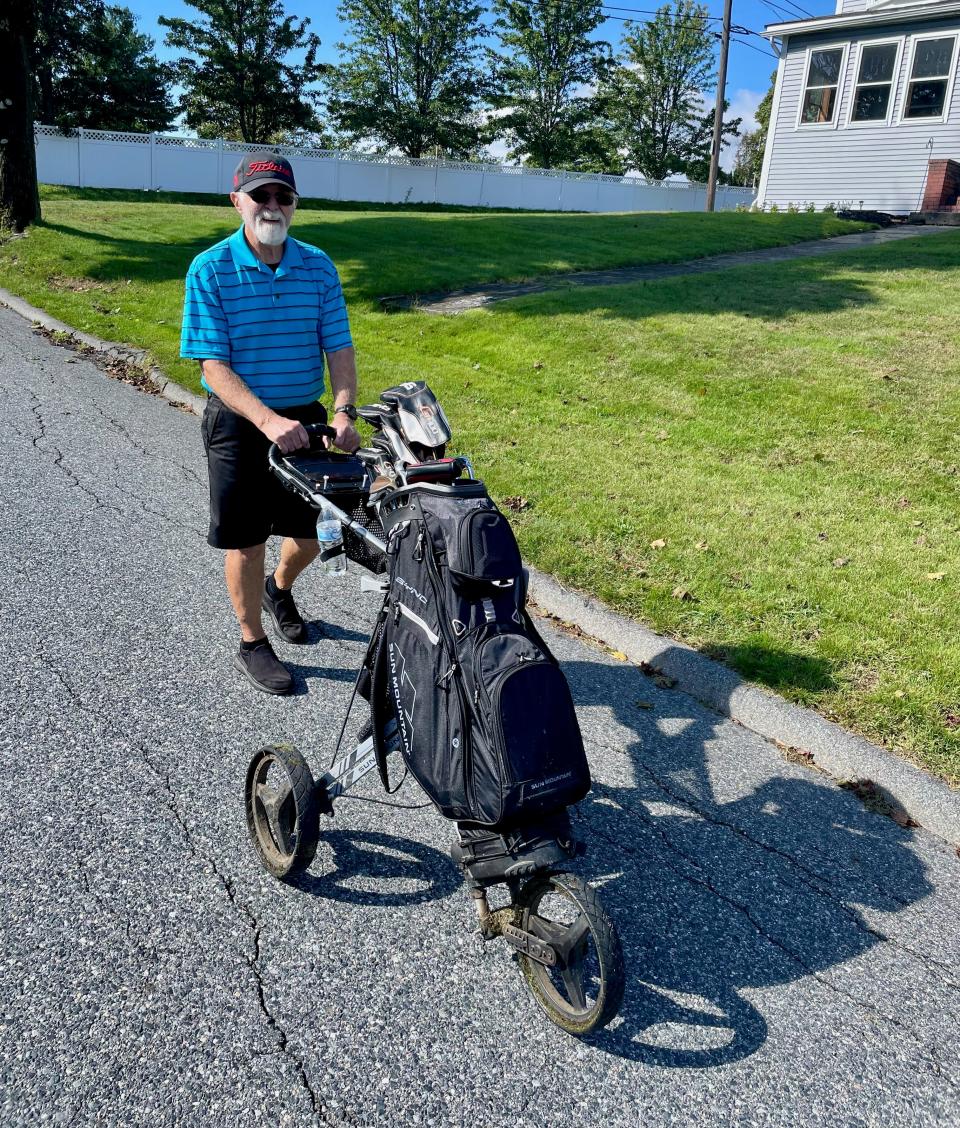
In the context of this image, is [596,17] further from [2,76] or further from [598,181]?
[2,76]

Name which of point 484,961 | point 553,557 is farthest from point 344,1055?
point 553,557

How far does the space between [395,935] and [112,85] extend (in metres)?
42.3

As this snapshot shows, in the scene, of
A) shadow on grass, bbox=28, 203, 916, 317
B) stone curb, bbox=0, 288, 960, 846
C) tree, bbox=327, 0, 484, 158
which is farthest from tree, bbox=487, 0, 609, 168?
stone curb, bbox=0, 288, 960, 846

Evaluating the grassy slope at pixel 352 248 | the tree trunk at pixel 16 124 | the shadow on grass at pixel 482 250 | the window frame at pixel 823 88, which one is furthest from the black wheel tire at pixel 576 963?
the window frame at pixel 823 88

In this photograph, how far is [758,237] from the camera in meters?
16.3

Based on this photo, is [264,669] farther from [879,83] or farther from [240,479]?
[879,83]

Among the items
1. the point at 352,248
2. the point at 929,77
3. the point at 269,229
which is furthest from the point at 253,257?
the point at 929,77

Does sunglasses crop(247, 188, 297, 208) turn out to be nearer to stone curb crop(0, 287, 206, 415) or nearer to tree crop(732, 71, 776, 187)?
stone curb crop(0, 287, 206, 415)

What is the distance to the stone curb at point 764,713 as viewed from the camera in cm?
356

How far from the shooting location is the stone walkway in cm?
1159

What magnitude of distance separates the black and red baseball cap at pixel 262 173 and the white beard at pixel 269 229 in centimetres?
11

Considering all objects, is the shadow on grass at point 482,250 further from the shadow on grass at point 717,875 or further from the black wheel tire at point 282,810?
the black wheel tire at point 282,810

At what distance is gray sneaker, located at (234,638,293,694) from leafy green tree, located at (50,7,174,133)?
128 feet

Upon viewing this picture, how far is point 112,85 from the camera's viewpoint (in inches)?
1462
